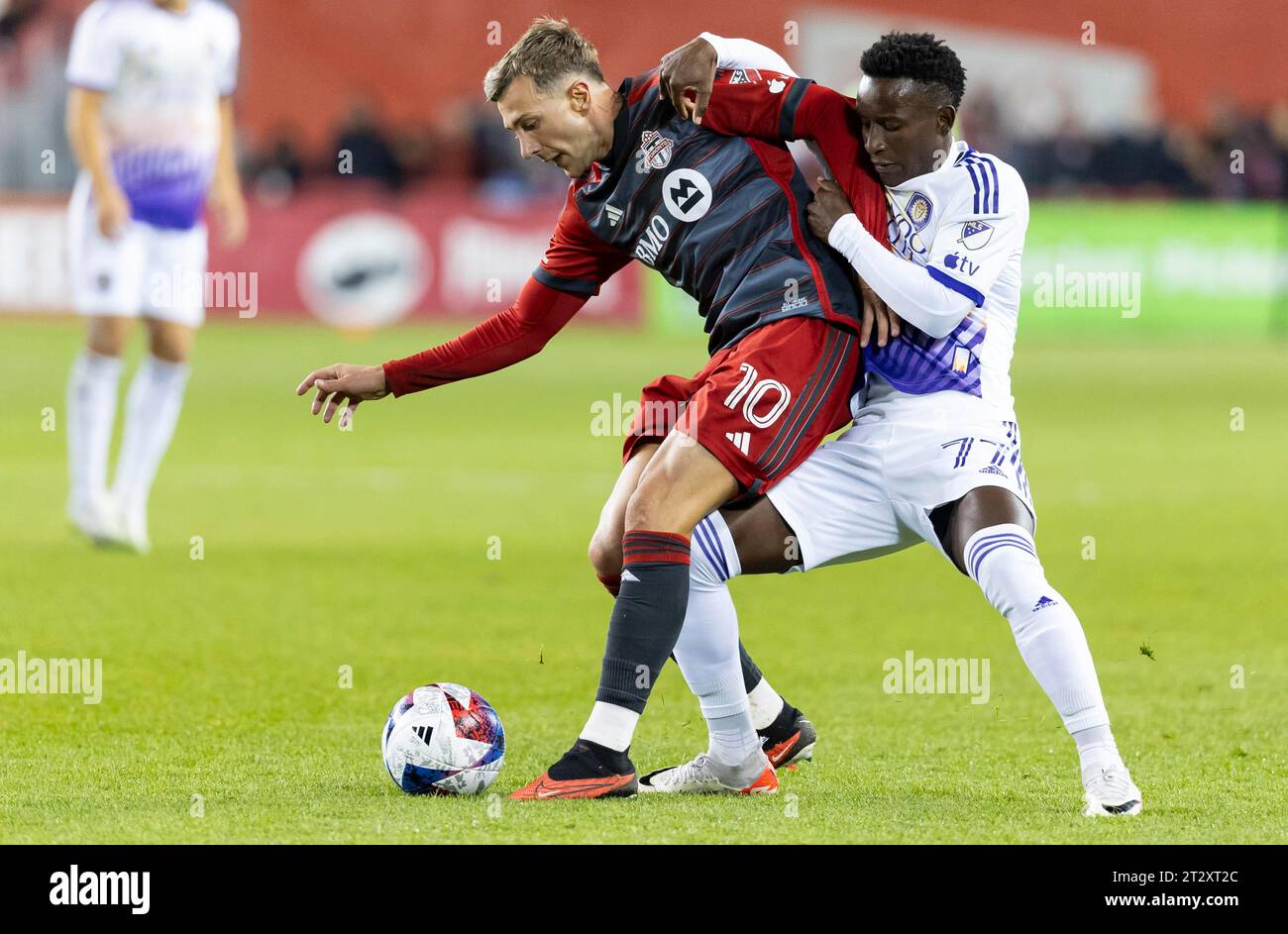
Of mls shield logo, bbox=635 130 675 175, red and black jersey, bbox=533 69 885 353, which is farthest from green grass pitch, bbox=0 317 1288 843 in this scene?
mls shield logo, bbox=635 130 675 175

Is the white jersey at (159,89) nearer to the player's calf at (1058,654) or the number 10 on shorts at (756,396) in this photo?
the number 10 on shorts at (756,396)

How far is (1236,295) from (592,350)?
29.3 ft

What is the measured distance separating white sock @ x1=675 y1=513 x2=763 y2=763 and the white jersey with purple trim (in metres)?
0.63

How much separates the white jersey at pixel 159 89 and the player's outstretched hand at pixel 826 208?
6145 mm

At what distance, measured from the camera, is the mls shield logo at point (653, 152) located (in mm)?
5004

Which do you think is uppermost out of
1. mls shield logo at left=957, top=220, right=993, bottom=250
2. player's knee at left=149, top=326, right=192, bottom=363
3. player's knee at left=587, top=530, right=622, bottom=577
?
mls shield logo at left=957, top=220, right=993, bottom=250

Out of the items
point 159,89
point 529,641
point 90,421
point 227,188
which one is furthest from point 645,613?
point 227,188

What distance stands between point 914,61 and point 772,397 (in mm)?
962

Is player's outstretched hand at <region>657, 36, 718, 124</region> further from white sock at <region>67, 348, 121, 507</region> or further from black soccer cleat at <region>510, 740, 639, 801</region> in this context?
white sock at <region>67, 348, 121, 507</region>

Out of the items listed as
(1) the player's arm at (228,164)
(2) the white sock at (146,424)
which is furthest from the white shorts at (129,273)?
(1) the player's arm at (228,164)

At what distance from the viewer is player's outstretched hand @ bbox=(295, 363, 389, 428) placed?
523 cm

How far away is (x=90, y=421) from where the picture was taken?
33.1ft

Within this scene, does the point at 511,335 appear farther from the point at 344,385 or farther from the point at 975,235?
the point at 975,235
